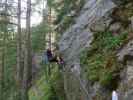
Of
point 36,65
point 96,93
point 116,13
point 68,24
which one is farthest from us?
point 36,65

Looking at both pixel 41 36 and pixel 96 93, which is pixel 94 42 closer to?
pixel 96 93

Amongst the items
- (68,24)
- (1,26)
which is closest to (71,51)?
(68,24)

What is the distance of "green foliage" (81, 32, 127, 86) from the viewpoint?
907 cm

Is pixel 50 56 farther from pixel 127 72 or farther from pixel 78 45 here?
pixel 127 72

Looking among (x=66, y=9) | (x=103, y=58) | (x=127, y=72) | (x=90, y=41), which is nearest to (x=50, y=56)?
(x=90, y=41)

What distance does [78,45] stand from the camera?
13.4m

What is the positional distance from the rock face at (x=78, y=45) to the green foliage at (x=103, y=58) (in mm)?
463

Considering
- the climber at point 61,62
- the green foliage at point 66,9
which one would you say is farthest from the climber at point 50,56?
the green foliage at point 66,9

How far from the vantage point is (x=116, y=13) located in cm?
1172

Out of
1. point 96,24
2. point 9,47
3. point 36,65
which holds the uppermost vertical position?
point 96,24

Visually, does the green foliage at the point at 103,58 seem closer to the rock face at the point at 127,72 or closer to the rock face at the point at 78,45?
the rock face at the point at 127,72

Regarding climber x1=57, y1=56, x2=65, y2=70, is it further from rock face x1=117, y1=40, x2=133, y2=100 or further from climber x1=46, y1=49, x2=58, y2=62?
rock face x1=117, y1=40, x2=133, y2=100

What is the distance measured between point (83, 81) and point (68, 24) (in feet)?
25.5

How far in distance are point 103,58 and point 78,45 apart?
3.28 m
